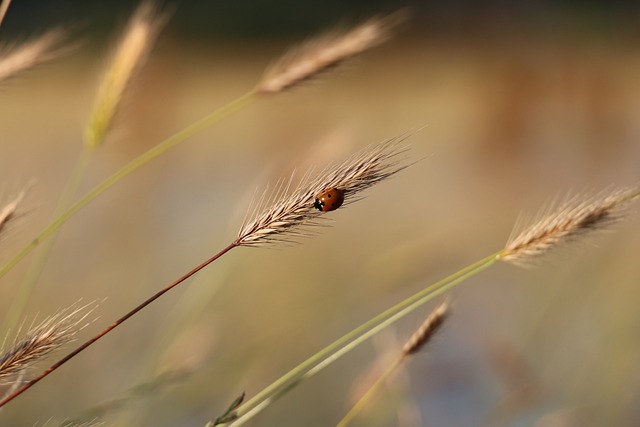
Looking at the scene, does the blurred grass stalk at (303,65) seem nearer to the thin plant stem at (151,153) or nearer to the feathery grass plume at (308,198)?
the thin plant stem at (151,153)

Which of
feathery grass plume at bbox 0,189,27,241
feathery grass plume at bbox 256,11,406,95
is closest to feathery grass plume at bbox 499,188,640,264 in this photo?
feathery grass plume at bbox 256,11,406,95

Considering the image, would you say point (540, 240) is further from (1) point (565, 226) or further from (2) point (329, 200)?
(2) point (329, 200)

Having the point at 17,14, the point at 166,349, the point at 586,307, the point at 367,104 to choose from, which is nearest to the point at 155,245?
the point at 586,307

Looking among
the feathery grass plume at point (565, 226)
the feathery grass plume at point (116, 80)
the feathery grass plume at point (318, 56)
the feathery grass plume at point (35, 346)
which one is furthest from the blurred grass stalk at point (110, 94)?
the feathery grass plume at point (565, 226)

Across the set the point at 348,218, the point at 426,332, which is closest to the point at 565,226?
the point at 426,332

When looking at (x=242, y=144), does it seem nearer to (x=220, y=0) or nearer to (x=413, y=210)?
(x=413, y=210)

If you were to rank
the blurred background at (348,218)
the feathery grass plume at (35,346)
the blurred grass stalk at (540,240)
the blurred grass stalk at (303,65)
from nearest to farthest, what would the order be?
the feathery grass plume at (35,346) → the blurred grass stalk at (540,240) → the blurred grass stalk at (303,65) → the blurred background at (348,218)
